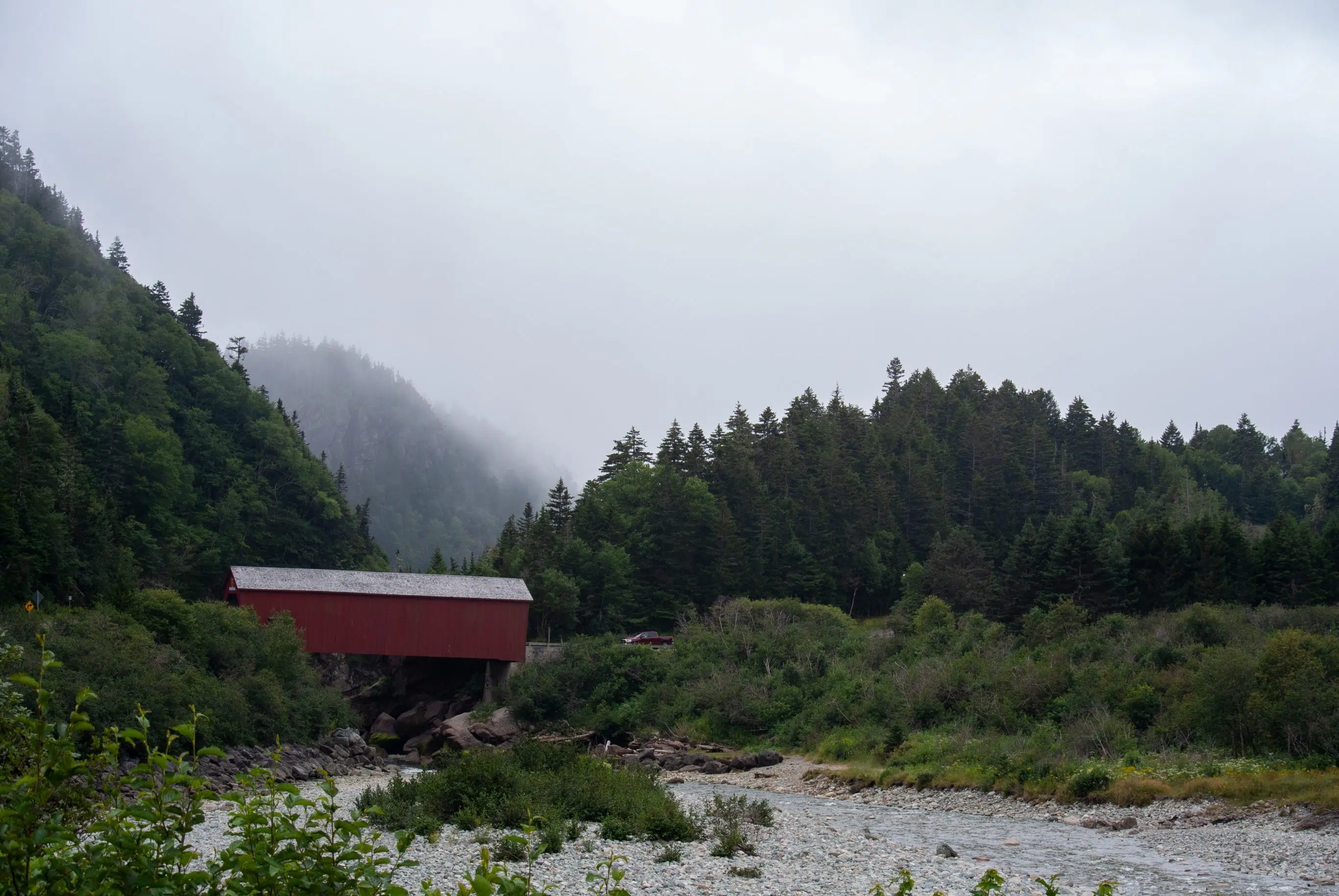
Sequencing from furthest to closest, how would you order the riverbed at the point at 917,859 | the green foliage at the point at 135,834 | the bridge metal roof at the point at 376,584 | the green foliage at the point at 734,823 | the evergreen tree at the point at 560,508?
the evergreen tree at the point at 560,508
the bridge metal roof at the point at 376,584
the green foliage at the point at 734,823
the riverbed at the point at 917,859
the green foliage at the point at 135,834

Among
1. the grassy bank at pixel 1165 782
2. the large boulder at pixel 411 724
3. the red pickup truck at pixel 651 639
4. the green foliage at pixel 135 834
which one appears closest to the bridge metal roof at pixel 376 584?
the large boulder at pixel 411 724

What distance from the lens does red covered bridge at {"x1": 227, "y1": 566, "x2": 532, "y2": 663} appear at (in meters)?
54.3

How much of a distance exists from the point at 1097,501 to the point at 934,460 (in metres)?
16.6

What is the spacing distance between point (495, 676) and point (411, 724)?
5268mm

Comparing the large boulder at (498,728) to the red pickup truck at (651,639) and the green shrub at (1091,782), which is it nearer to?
the red pickup truck at (651,639)

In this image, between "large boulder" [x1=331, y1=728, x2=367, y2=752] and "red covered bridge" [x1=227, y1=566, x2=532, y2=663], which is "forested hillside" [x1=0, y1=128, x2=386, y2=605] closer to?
"red covered bridge" [x1=227, y1=566, x2=532, y2=663]

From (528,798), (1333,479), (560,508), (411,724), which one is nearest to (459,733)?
(411,724)

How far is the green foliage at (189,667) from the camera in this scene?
115 ft

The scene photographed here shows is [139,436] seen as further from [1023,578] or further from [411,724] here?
[1023,578]

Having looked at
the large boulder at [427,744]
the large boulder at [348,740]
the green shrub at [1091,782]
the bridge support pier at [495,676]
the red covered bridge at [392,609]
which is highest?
the red covered bridge at [392,609]

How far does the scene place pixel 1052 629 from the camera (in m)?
48.4

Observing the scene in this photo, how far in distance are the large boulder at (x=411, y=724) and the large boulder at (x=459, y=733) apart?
9.51 ft

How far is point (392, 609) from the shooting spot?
2194 inches

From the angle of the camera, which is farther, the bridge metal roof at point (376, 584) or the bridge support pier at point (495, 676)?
the bridge support pier at point (495, 676)
